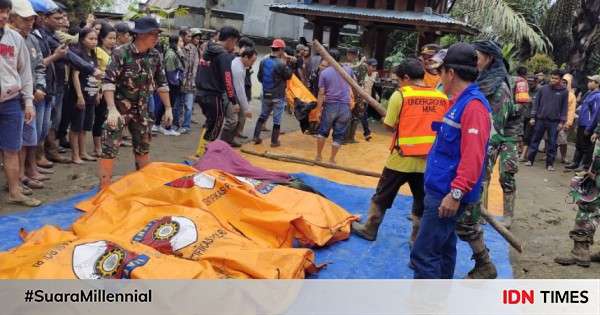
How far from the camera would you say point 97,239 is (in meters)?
3.57

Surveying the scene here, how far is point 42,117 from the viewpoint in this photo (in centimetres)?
631

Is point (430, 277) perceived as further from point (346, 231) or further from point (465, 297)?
point (346, 231)

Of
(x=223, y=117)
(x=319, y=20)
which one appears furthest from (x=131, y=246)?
(x=319, y=20)

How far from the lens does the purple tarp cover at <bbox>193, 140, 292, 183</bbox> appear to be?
5.79 m

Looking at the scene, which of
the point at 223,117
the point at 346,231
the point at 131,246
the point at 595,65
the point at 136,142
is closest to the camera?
the point at 131,246

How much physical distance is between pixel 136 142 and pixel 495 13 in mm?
16134

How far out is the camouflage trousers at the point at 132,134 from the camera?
569cm

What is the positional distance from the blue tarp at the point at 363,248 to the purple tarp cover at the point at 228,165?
47.5 inches

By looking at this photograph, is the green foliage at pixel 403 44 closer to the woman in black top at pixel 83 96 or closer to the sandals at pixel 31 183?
the woman in black top at pixel 83 96

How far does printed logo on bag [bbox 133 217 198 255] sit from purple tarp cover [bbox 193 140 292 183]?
64.4 inches

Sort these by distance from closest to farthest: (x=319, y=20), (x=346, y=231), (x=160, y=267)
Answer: (x=160, y=267), (x=346, y=231), (x=319, y=20)

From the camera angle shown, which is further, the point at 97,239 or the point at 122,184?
the point at 122,184

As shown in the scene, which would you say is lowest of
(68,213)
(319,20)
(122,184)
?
(68,213)

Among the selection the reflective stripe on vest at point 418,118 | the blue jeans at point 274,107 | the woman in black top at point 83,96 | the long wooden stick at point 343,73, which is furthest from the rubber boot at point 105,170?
the blue jeans at point 274,107
